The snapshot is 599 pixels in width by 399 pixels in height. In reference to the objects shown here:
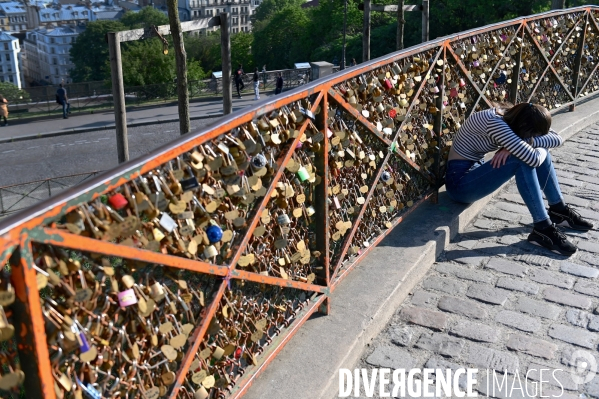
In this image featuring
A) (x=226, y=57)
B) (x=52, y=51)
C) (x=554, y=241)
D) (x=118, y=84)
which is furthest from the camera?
(x=52, y=51)

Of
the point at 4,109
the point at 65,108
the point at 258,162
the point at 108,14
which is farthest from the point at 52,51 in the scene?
the point at 258,162

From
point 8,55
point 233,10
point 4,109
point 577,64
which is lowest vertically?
point 8,55

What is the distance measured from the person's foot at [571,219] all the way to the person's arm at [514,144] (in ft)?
1.95

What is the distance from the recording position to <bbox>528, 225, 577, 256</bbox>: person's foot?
4812mm

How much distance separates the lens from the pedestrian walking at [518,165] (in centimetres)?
478

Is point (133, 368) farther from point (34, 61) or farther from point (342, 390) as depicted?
point (34, 61)

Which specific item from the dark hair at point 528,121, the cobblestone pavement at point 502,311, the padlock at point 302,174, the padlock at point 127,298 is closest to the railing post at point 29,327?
the padlock at point 127,298

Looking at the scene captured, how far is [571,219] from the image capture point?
17.1ft

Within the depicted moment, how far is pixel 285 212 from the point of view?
3.27 metres

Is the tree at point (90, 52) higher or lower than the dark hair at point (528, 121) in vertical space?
lower

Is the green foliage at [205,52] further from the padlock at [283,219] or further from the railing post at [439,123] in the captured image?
the padlock at [283,219]

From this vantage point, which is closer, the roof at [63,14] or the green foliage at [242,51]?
the green foliage at [242,51]

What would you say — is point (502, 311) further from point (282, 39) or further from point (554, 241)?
point (282, 39)

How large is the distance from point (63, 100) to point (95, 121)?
1.64 m
